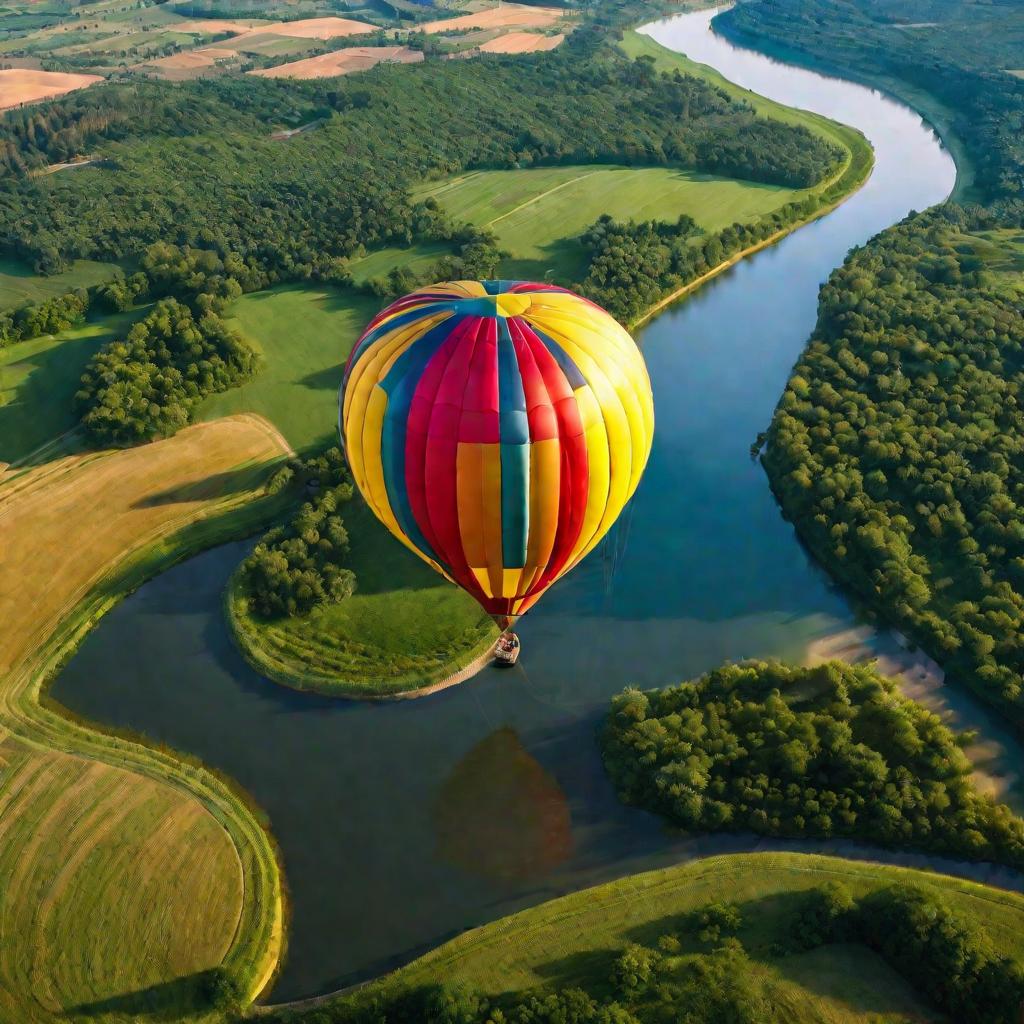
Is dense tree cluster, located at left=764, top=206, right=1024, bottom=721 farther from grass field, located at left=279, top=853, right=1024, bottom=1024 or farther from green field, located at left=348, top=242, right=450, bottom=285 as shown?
green field, located at left=348, top=242, right=450, bottom=285

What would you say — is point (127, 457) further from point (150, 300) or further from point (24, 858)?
point (24, 858)

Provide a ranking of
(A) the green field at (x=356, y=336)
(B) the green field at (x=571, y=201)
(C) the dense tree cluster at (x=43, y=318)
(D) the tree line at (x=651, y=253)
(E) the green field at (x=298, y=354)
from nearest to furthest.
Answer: (A) the green field at (x=356, y=336), (E) the green field at (x=298, y=354), (C) the dense tree cluster at (x=43, y=318), (D) the tree line at (x=651, y=253), (B) the green field at (x=571, y=201)

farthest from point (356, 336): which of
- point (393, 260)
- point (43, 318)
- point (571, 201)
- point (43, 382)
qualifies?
point (571, 201)

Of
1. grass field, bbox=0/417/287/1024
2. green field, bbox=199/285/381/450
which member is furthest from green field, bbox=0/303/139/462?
green field, bbox=199/285/381/450

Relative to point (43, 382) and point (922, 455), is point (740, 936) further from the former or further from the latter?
point (43, 382)

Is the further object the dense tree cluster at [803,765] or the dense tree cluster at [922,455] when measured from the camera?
the dense tree cluster at [922,455]

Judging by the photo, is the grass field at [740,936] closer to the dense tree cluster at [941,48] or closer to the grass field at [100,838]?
the grass field at [100,838]

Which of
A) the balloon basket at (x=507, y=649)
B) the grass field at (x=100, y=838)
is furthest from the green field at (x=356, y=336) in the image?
the grass field at (x=100, y=838)
